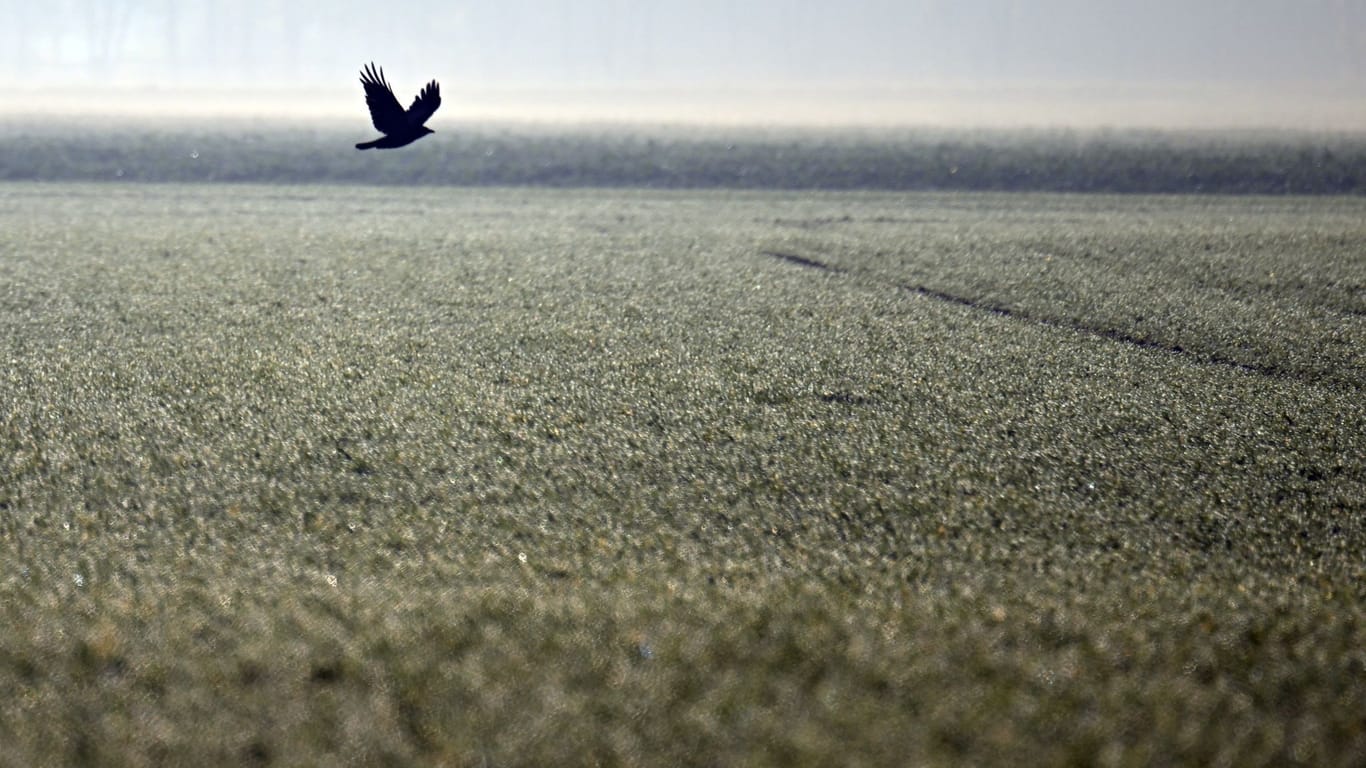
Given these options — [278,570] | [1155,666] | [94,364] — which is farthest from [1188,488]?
[94,364]

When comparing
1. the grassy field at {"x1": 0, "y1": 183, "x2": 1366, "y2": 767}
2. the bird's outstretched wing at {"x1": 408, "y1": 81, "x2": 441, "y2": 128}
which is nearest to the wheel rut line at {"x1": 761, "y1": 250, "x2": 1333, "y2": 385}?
the grassy field at {"x1": 0, "y1": 183, "x2": 1366, "y2": 767}

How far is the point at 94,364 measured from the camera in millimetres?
5887

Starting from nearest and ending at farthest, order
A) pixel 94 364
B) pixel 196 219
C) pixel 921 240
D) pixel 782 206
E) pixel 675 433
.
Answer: pixel 675 433
pixel 94 364
pixel 921 240
pixel 196 219
pixel 782 206

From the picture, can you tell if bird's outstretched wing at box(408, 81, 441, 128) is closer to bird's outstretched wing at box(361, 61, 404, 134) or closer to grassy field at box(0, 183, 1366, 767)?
bird's outstretched wing at box(361, 61, 404, 134)

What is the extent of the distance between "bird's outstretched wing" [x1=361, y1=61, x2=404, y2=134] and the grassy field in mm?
1090

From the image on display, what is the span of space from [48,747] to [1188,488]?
3220 millimetres

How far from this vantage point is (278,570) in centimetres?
341

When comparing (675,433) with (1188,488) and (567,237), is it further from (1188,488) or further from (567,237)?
(567,237)

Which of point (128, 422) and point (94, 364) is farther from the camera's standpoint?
point (94, 364)

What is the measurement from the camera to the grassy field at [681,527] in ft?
8.75

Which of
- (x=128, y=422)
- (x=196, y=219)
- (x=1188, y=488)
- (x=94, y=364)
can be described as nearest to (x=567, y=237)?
(x=196, y=219)

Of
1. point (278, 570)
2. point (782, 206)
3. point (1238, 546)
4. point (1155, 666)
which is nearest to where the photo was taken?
point (1155, 666)

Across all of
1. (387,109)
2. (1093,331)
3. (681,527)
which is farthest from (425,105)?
(1093,331)

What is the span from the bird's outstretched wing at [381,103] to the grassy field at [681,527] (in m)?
1.09
